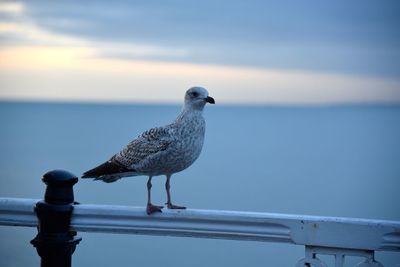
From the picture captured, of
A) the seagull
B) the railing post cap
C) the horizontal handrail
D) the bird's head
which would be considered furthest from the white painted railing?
the bird's head

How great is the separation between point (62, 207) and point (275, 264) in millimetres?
9102

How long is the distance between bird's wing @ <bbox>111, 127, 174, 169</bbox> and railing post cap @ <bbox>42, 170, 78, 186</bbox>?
4.30 ft

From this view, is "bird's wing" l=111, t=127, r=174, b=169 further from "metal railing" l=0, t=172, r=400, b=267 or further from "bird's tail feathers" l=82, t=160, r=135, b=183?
"metal railing" l=0, t=172, r=400, b=267

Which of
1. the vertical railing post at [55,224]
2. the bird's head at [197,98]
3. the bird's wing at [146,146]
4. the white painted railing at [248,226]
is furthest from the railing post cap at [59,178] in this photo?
the bird's head at [197,98]

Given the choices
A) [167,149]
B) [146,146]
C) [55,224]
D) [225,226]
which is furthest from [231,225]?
[146,146]

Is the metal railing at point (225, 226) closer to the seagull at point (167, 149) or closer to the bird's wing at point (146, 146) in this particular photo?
the seagull at point (167, 149)

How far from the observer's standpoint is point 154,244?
13.1 meters

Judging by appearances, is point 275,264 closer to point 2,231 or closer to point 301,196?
point 2,231

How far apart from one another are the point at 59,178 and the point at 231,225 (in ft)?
2.66

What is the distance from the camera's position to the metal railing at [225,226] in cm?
251

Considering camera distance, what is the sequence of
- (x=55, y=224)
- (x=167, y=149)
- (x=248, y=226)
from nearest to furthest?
1. (x=248, y=226)
2. (x=55, y=224)
3. (x=167, y=149)

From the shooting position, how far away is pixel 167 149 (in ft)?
13.6

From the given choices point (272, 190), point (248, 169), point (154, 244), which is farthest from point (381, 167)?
point (154, 244)

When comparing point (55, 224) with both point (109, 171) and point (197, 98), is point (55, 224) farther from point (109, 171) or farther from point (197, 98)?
point (197, 98)
